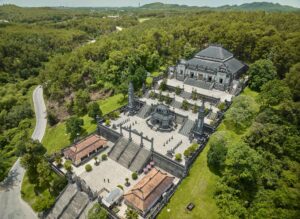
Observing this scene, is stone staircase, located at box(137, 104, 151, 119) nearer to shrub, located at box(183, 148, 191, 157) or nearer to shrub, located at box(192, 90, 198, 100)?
shrub, located at box(192, 90, 198, 100)

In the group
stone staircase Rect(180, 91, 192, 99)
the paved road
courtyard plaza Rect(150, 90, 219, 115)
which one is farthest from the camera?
stone staircase Rect(180, 91, 192, 99)

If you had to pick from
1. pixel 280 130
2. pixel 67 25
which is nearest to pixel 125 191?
pixel 280 130

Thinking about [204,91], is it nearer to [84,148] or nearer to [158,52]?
[84,148]

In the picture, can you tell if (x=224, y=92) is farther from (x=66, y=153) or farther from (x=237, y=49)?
(x=66, y=153)

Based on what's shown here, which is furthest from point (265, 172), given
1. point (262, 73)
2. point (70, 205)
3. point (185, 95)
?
point (262, 73)

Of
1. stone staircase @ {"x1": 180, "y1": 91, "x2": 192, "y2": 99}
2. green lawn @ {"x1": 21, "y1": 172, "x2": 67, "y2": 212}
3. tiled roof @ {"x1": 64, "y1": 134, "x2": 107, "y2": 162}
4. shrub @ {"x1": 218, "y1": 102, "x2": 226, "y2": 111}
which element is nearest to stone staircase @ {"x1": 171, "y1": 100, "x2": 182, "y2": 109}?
stone staircase @ {"x1": 180, "y1": 91, "x2": 192, "y2": 99}
